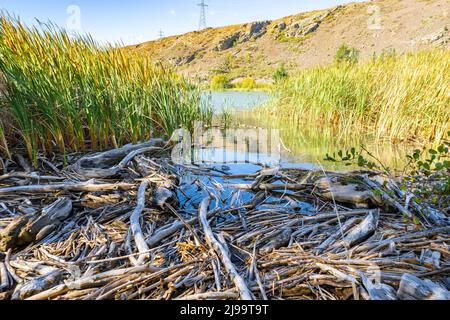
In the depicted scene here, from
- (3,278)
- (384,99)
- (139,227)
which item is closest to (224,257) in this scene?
(139,227)

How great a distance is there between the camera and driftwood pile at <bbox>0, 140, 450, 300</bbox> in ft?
3.37

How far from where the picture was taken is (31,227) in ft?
4.56

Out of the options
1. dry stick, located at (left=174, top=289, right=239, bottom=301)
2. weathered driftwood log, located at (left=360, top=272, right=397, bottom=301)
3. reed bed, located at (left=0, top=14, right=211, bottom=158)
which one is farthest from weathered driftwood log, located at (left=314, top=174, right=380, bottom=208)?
reed bed, located at (left=0, top=14, right=211, bottom=158)

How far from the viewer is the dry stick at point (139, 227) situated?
1.24 meters

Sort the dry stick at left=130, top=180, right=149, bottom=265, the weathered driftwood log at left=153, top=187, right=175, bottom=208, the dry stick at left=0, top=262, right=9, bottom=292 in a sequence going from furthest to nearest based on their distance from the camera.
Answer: the weathered driftwood log at left=153, top=187, right=175, bottom=208, the dry stick at left=130, top=180, right=149, bottom=265, the dry stick at left=0, top=262, right=9, bottom=292

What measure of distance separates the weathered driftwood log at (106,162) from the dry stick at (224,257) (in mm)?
989

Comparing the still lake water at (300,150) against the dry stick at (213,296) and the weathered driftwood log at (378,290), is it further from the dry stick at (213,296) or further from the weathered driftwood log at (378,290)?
the dry stick at (213,296)

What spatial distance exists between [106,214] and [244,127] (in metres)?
4.33

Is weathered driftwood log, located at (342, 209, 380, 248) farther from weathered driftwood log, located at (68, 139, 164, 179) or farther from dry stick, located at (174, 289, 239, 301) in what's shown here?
weathered driftwood log, located at (68, 139, 164, 179)

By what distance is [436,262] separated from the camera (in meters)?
1.07

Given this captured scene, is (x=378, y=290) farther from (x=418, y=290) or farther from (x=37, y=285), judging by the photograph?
(x=37, y=285)

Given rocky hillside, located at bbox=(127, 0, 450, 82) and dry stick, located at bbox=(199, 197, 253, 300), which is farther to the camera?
rocky hillside, located at bbox=(127, 0, 450, 82)

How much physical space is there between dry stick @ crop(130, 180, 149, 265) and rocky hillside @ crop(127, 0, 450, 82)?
29887mm

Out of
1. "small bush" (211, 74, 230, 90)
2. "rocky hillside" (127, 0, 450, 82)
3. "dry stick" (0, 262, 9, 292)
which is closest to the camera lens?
"dry stick" (0, 262, 9, 292)
